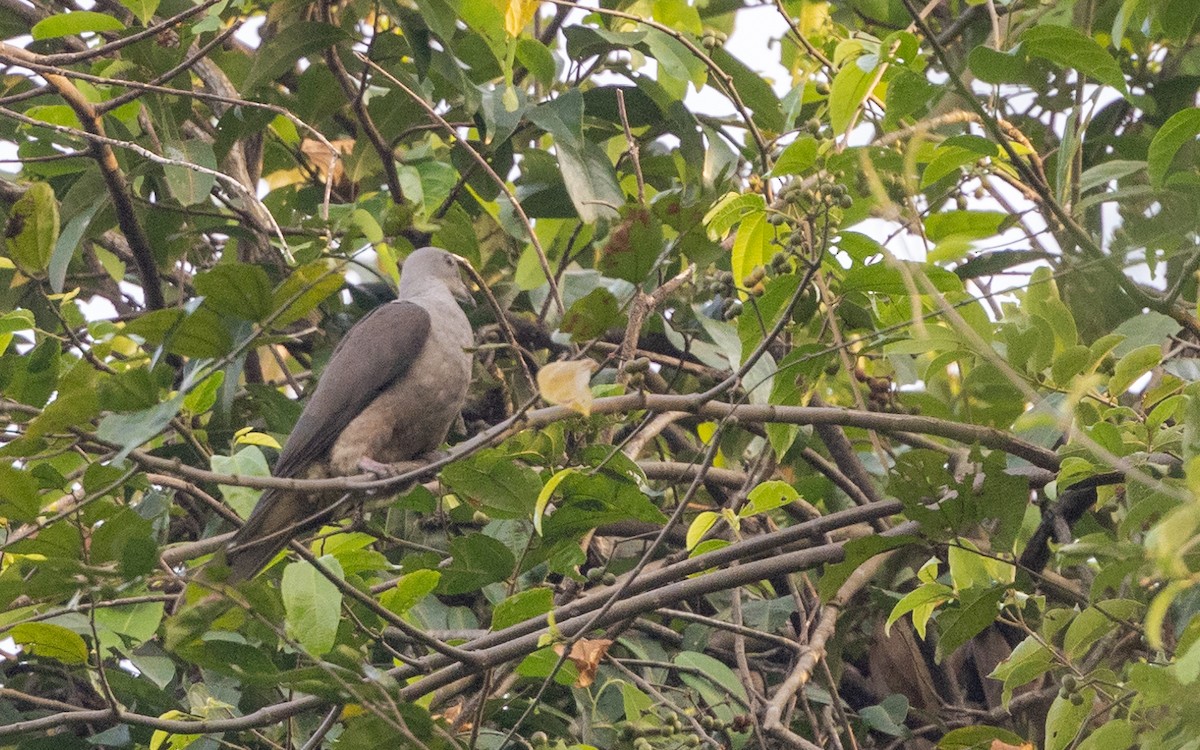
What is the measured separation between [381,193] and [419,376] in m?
0.58

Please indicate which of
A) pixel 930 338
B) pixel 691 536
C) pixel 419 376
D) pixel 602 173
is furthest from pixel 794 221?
pixel 419 376

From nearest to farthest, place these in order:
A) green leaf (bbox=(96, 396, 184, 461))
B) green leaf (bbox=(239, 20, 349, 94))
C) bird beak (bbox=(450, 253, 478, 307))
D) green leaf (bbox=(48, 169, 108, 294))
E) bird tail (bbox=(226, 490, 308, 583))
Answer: green leaf (bbox=(96, 396, 184, 461))
bird tail (bbox=(226, 490, 308, 583))
green leaf (bbox=(48, 169, 108, 294))
green leaf (bbox=(239, 20, 349, 94))
bird beak (bbox=(450, 253, 478, 307))

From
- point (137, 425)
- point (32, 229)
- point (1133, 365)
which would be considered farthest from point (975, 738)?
point (32, 229)

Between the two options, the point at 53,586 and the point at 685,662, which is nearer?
the point at 53,586

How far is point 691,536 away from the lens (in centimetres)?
250

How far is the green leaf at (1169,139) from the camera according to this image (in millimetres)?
1914

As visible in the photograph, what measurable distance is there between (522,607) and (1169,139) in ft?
4.90

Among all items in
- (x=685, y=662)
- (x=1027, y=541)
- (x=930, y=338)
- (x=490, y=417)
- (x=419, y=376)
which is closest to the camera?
(x=930, y=338)

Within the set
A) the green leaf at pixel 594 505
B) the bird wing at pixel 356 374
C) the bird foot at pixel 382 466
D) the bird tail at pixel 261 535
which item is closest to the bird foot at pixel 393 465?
the bird foot at pixel 382 466

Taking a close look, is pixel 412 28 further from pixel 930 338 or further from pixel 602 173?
pixel 930 338

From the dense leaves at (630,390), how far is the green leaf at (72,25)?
0.11m

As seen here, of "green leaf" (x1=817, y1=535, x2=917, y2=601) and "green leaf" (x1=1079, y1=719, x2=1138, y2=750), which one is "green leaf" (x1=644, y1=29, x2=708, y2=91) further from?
"green leaf" (x1=1079, y1=719, x2=1138, y2=750)

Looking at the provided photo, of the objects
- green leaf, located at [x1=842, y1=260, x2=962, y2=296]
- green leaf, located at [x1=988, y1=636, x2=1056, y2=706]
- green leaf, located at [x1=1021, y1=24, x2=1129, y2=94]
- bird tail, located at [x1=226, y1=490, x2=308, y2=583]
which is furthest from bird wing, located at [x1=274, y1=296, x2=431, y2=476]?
green leaf, located at [x1=1021, y1=24, x2=1129, y2=94]

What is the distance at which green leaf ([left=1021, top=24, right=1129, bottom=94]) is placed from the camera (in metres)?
2.04
